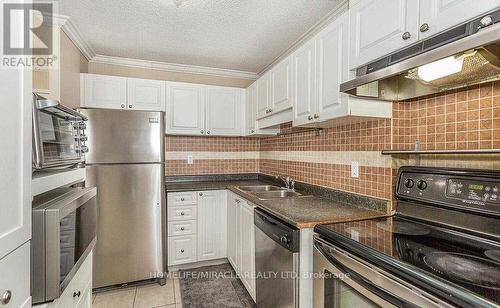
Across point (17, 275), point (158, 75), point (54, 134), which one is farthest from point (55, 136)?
point (158, 75)

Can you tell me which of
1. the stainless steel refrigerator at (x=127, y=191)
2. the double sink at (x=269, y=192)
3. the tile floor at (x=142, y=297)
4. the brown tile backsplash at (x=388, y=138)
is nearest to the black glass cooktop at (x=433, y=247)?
the brown tile backsplash at (x=388, y=138)

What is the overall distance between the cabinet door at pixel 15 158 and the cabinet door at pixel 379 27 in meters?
1.45

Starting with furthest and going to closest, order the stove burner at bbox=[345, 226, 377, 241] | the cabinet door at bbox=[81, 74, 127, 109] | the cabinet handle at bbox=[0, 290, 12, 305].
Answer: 1. the cabinet door at bbox=[81, 74, 127, 109]
2. the stove burner at bbox=[345, 226, 377, 241]
3. the cabinet handle at bbox=[0, 290, 12, 305]

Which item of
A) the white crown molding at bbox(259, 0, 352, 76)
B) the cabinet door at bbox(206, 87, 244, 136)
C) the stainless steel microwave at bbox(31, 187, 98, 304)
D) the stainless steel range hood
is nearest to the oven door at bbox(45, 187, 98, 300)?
the stainless steel microwave at bbox(31, 187, 98, 304)

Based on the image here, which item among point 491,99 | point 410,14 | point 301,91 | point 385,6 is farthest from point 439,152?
point 301,91

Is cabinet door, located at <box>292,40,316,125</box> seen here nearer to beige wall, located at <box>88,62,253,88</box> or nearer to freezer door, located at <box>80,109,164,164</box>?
freezer door, located at <box>80,109,164,164</box>

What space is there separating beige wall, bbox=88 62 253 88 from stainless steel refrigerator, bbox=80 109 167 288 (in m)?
0.91

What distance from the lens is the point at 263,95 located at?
8.64 feet

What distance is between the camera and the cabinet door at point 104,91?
8.50 ft

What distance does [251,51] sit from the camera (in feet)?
9.09

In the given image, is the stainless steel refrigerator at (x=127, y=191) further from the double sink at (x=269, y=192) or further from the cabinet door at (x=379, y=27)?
the cabinet door at (x=379, y=27)

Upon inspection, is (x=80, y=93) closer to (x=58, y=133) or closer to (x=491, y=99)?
(x=58, y=133)

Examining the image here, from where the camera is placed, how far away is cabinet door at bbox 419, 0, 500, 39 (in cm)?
87

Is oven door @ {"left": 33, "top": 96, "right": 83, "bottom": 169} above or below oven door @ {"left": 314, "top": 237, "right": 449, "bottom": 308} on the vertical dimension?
above
